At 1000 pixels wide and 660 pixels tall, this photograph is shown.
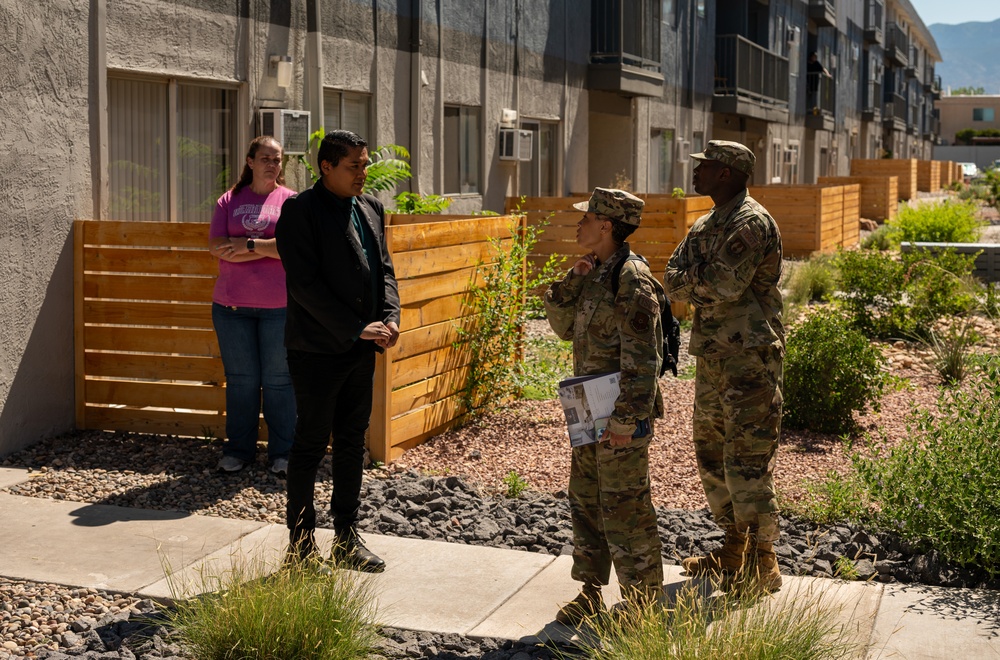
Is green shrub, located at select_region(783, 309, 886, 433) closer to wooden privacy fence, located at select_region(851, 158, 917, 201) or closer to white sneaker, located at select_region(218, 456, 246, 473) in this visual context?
white sneaker, located at select_region(218, 456, 246, 473)

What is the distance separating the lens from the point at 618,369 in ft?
15.3

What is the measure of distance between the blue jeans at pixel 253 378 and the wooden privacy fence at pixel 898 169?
3761 centimetres

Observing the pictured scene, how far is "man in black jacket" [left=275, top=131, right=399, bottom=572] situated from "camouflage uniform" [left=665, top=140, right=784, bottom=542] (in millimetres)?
1357

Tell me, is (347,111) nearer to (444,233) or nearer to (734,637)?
(444,233)

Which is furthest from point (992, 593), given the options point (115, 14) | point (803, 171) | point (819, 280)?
point (803, 171)

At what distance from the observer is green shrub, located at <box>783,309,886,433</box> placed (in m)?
8.58

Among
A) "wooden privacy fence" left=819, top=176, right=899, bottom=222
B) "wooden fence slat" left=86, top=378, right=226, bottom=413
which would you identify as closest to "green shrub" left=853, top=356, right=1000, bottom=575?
"wooden fence slat" left=86, top=378, right=226, bottom=413

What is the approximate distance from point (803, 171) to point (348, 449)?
1348 inches

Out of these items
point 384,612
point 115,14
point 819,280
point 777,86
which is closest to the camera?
point 384,612

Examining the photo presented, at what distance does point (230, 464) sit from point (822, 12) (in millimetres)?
32111

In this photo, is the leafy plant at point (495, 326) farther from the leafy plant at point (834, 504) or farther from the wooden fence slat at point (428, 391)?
the leafy plant at point (834, 504)

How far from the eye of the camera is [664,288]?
5.04m

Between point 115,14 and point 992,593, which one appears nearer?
point 992,593

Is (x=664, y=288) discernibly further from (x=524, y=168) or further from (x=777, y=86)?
(x=777, y=86)
